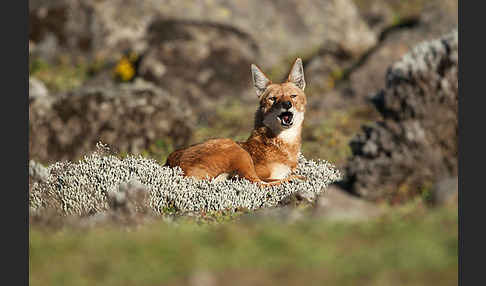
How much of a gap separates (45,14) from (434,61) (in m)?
20.3

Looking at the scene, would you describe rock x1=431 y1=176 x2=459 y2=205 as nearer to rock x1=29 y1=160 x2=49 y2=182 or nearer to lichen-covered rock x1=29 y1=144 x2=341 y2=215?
lichen-covered rock x1=29 y1=144 x2=341 y2=215

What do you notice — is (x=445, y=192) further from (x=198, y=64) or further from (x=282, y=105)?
(x=198, y=64)

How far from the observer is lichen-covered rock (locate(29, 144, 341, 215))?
338 inches

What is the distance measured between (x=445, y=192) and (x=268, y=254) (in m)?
2.33

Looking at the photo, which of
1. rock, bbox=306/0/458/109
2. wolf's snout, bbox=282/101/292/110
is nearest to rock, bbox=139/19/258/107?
rock, bbox=306/0/458/109

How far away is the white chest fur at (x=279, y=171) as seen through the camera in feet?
32.8

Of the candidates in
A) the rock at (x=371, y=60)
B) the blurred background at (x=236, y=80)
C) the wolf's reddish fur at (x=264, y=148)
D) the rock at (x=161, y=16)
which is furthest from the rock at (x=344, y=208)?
the rock at (x=161, y=16)

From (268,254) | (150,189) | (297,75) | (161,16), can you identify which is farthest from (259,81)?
(161,16)

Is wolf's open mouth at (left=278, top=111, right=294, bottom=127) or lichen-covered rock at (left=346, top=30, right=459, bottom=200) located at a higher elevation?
wolf's open mouth at (left=278, top=111, right=294, bottom=127)

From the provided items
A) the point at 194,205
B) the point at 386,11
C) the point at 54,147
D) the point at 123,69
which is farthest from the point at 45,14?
the point at 194,205

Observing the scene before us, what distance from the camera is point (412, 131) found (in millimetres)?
7016

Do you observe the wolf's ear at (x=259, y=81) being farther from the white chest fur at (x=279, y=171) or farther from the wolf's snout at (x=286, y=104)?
the white chest fur at (x=279, y=171)

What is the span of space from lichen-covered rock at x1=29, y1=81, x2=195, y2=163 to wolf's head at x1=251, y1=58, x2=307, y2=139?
5536mm

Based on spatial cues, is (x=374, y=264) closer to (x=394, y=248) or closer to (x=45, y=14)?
(x=394, y=248)
